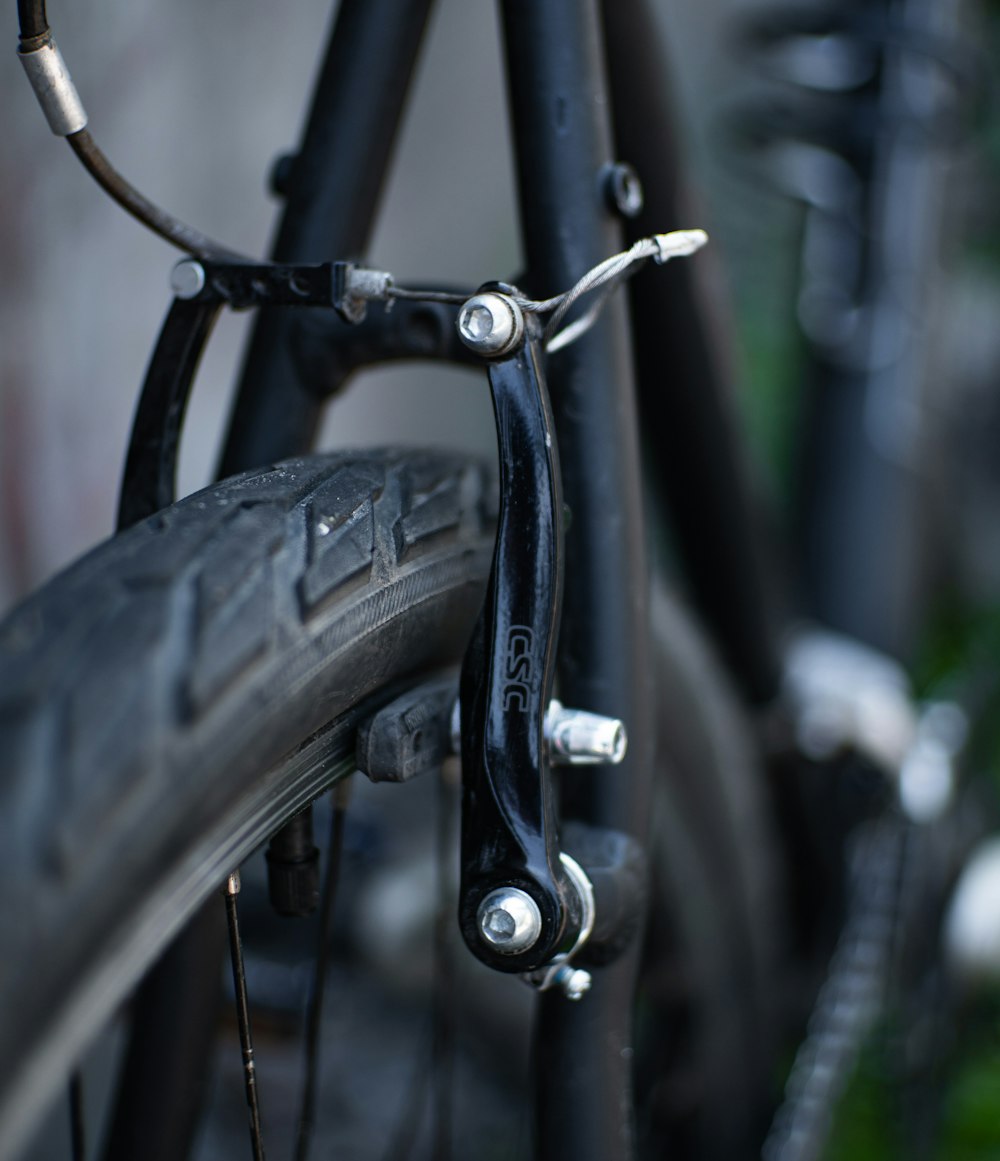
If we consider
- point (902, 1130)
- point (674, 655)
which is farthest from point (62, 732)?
point (902, 1130)

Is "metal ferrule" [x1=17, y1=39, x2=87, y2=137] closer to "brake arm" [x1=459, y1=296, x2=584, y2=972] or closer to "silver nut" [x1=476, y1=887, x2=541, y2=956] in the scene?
"brake arm" [x1=459, y1=296, x2=584, y2=972]

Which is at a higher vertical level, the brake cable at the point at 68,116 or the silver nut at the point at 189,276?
the brake cable at the point at 68,116

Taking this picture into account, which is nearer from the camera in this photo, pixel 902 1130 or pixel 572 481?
pixel 572 481

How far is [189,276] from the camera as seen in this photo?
478mm

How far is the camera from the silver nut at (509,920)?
0.43m

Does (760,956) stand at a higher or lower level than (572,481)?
lower

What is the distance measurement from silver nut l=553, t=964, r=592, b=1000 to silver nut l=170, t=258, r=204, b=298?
0.95ft

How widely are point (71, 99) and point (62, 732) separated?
0.25 meters

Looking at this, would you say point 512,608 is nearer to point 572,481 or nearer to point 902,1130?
point 572,481

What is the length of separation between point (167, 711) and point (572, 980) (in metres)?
0.22

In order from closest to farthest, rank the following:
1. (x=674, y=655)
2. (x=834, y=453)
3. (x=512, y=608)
A: (x=512, y=608) < (x=674, y=655) < (x=834, y=453)

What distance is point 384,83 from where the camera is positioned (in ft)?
1.80

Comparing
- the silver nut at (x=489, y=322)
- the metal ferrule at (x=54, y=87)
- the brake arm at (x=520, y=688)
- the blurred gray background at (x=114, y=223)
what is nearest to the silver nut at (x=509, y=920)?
the brake arm at (x=520, y=688)

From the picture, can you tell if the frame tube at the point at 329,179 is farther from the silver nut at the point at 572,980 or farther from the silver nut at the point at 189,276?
the silver nut at the point at 572,980
